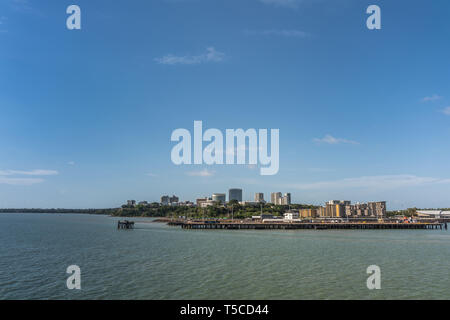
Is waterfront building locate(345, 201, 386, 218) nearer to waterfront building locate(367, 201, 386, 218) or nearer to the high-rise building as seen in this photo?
waterfront building locate(367, 201, 386, 218)

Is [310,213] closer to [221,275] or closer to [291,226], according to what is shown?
[291,226]

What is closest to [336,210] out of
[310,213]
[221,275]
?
[310,213]

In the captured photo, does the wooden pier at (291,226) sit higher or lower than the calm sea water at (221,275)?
lower

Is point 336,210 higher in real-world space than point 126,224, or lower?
lower

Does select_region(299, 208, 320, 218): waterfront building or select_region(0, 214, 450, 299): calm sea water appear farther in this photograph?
select_region(299, 208, 320, 218): waterfront building

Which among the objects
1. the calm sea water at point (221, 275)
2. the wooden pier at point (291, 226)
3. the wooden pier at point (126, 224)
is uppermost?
the calm sea water at point (221, 275)

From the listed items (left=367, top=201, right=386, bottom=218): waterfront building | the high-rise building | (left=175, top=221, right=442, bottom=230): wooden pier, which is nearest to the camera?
(left=175, top=221, right=442, bottom=230): wooden pier

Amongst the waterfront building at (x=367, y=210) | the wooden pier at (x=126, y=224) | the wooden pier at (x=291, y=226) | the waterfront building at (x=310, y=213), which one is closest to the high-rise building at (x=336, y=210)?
the waterfront building at (x=367, y=210)

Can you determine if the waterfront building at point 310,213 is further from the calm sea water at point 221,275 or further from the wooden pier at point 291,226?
the calm sea water at point 221,275

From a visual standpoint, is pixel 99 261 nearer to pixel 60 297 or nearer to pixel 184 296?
pixel 60 297

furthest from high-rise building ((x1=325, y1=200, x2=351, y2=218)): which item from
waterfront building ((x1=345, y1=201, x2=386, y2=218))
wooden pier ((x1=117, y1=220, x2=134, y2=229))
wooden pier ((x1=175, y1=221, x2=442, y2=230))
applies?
wooden pier ((x1=117, y1=220, x2=134, y2=229))
